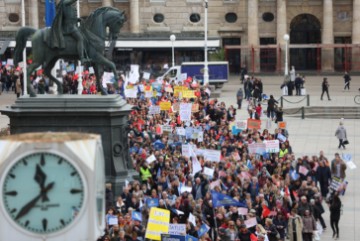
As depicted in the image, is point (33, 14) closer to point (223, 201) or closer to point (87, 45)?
point (87, 45)

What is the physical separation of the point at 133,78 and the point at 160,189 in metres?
25.9

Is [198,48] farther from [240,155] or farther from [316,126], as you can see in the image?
[240,155]

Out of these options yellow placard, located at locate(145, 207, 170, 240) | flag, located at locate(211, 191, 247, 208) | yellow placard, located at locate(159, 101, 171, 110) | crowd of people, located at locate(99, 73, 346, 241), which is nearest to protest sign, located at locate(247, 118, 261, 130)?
crowd of people, located at locate(99, 73, 346, 241)

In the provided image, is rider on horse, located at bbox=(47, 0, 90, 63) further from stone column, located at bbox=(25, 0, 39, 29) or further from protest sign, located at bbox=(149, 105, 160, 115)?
stone column, located at bbox=(25, 0, 39, 29)

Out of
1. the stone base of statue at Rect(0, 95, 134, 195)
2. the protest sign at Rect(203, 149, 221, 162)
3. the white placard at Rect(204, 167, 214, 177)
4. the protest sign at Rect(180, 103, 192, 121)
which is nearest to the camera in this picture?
the white placard at Rect(204, 167, 214, 177)

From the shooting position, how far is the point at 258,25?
85312 mm

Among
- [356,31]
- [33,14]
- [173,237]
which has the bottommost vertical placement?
[173,237]

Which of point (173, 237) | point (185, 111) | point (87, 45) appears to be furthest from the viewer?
point (185, 111)

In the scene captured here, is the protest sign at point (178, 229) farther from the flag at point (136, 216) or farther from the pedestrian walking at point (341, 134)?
the pedestrian walking at point (341, 134)

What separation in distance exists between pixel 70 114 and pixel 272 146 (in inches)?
254

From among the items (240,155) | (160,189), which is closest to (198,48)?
(240,155)

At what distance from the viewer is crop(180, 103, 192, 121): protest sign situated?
118 feet

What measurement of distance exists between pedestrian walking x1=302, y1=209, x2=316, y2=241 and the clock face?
1539 cm

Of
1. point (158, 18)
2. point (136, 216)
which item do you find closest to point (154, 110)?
point (136, 216)
